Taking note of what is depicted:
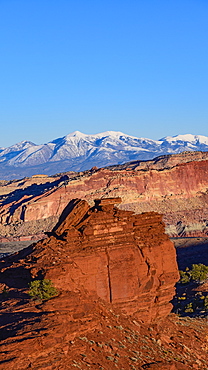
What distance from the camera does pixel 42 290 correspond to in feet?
86.2

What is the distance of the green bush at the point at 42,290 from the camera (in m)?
26.1

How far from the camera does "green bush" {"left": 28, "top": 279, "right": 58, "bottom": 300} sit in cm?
2608

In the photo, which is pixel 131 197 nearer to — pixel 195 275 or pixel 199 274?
pixel 195 275

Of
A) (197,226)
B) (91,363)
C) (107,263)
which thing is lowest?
(197,226)

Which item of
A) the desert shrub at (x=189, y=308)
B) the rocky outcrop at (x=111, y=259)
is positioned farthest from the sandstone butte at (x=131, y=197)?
the rocky outcrop at (x=111, y=259)

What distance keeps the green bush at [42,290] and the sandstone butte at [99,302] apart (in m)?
0.28

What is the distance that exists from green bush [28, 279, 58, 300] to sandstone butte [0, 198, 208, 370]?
283 mm

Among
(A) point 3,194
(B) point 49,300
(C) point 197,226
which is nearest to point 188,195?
(C) point 197,226

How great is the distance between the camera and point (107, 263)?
29.8 m

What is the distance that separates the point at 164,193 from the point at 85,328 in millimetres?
97776

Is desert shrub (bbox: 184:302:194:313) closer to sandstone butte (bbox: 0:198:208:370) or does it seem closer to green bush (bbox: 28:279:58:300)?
sandstone butte (bbox: 0:198:208:370)

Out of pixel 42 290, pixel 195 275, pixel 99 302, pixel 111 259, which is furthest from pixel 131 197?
pixel 42 290

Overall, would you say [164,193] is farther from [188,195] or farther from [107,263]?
[107,263]

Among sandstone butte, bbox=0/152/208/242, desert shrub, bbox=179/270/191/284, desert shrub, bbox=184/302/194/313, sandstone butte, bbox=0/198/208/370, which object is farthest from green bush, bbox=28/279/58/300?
sandstone butte, bbox=0/152/208/242
